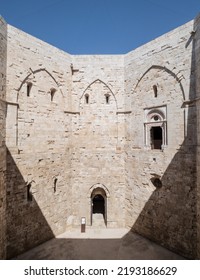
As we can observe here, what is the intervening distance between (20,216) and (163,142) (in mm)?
6757

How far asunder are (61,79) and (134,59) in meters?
3.73

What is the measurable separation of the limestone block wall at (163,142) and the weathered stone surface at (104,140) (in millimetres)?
42

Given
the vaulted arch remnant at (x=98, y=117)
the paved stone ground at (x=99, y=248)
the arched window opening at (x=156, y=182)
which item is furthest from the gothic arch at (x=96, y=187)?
the arched window opening at (x=156, y=182)

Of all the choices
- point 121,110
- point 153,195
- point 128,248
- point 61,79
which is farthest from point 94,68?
point 128,248

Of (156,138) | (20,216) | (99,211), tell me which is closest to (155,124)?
(156,138)

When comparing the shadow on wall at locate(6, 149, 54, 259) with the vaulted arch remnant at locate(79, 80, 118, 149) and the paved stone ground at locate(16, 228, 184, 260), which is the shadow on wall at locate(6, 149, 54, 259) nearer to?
the paved stone ground at locate(16, 228, 184, 260)

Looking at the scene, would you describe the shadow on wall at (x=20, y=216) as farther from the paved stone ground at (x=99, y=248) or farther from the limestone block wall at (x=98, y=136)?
the limestone block wall at (x=98, y=136)

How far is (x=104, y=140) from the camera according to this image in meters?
10.0

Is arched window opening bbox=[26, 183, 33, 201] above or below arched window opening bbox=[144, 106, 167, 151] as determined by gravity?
below

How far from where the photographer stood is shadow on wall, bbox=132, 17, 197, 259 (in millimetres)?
7359

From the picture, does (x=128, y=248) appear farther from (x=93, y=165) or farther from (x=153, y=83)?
(x=153, y=83)

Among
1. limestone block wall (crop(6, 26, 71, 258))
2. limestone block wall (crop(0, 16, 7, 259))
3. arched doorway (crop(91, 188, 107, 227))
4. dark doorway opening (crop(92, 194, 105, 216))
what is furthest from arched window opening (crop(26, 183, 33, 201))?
dark doorway opening (crop(92, 194, 105, 216))

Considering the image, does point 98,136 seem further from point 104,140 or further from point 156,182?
point 156,182
